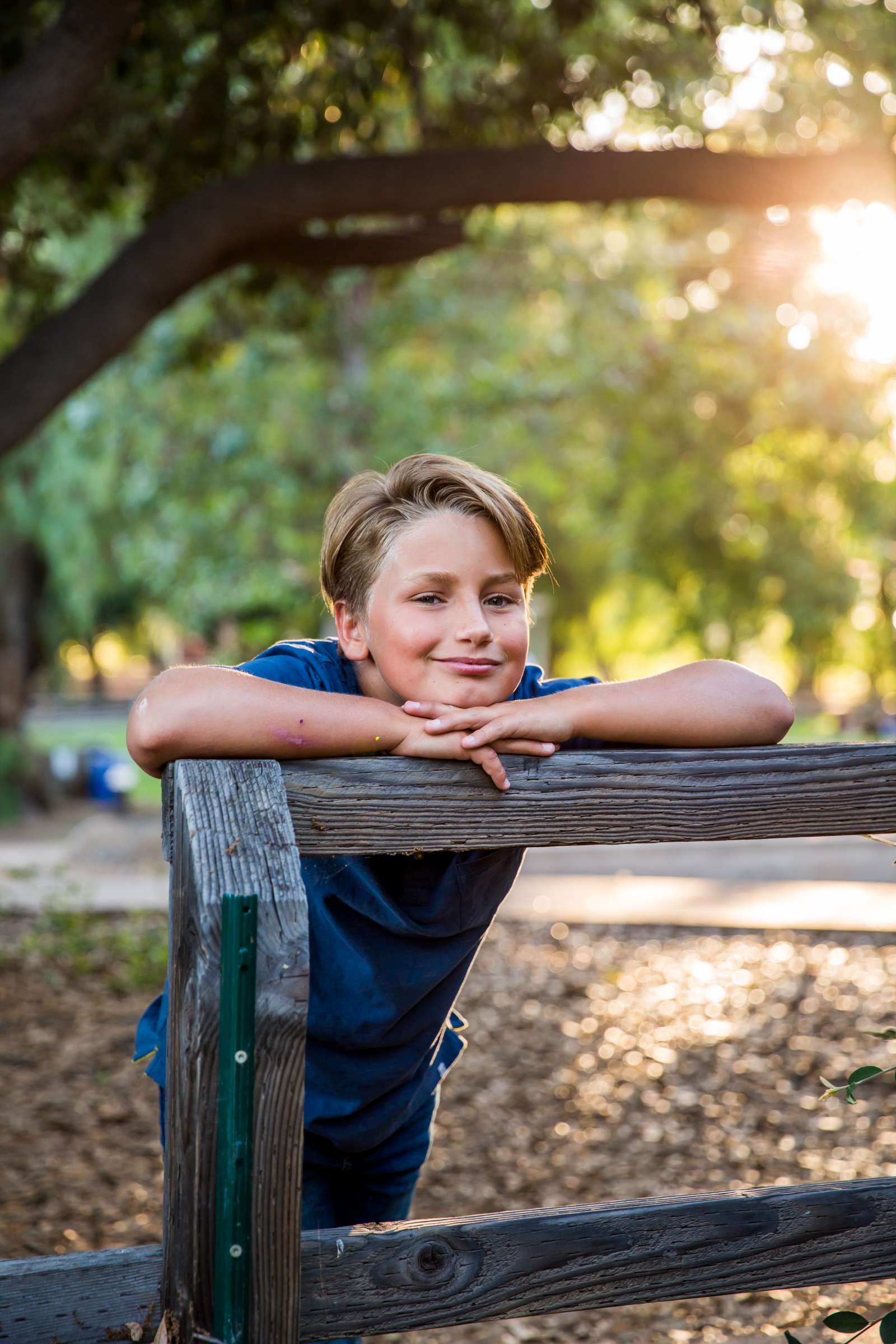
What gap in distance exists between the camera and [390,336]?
14.1 meters

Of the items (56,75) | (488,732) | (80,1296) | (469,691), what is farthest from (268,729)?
(56,75)

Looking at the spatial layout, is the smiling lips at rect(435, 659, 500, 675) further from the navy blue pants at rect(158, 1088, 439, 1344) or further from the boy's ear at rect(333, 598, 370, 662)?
the navy blue pants at rect(158, 1088, 439, 1344)

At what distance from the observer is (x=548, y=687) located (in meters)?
2.21

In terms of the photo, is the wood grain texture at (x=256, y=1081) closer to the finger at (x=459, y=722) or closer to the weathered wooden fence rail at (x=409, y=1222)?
the weathered wooden fence rail at (x=409, y=1222)

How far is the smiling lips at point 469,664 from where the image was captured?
1.82 metres

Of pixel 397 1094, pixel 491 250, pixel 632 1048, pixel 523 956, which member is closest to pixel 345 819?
pixel 397 1094

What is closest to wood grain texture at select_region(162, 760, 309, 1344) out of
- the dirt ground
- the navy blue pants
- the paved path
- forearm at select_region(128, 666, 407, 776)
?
forearm at select_region(128, 666, 407, 776)

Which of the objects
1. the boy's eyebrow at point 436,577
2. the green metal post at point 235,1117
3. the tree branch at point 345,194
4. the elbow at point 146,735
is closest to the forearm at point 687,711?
the boy's eyebrow at point 436,577

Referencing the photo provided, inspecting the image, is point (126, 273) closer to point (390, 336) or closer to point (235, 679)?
point (235, 679)

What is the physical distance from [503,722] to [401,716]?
14cm

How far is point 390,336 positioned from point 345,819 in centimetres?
1331

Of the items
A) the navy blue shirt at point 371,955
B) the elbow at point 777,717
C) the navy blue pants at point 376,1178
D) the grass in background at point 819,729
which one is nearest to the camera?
the elbow at point 777,717

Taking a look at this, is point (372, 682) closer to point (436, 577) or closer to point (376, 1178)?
point (436, 577)

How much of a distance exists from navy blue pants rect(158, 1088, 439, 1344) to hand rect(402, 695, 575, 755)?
91 cm
